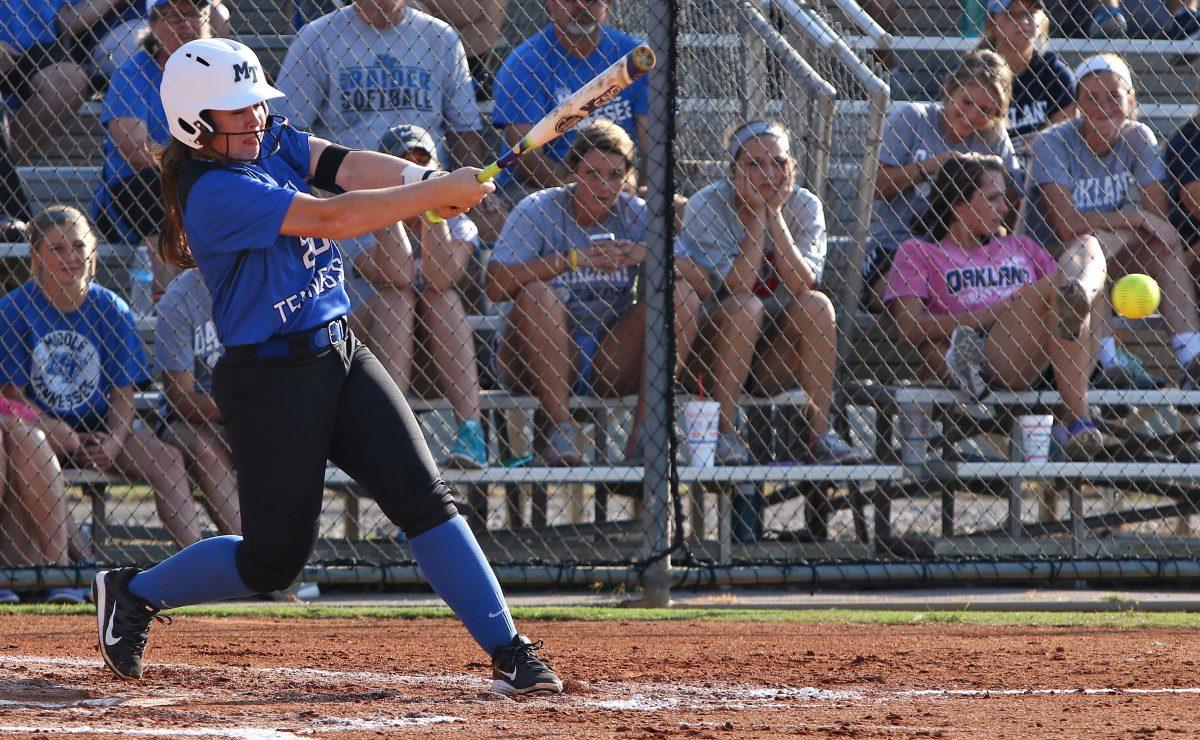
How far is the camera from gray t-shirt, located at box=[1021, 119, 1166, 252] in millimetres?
6527

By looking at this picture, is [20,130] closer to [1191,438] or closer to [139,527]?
[139,527]

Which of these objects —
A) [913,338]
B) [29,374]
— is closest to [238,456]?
[29,374]

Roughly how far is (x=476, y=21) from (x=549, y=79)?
721 millimetres

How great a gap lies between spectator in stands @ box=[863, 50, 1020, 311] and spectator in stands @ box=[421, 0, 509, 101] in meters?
1.96

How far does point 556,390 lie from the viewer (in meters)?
5.96

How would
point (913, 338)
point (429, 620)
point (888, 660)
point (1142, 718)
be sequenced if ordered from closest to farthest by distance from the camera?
point (1142, 718) < point (888, 660) < point (429, 620) < point (913, 338)

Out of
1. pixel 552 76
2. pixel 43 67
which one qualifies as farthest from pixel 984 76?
pixel 43 67

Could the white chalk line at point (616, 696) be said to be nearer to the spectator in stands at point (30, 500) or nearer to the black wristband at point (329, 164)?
the black wristband at point (329, 164)

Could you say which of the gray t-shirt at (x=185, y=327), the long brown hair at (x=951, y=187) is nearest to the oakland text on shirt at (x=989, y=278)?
→ the long brown hair at (x=951, y=187)

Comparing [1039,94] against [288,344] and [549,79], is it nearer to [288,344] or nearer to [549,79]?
[549,79]

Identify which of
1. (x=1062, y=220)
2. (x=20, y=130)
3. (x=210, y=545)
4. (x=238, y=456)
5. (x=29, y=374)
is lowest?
(x=210, y=545)

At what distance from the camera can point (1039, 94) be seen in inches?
278

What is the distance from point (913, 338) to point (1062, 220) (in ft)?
3.07

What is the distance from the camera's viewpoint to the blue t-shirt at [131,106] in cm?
634
